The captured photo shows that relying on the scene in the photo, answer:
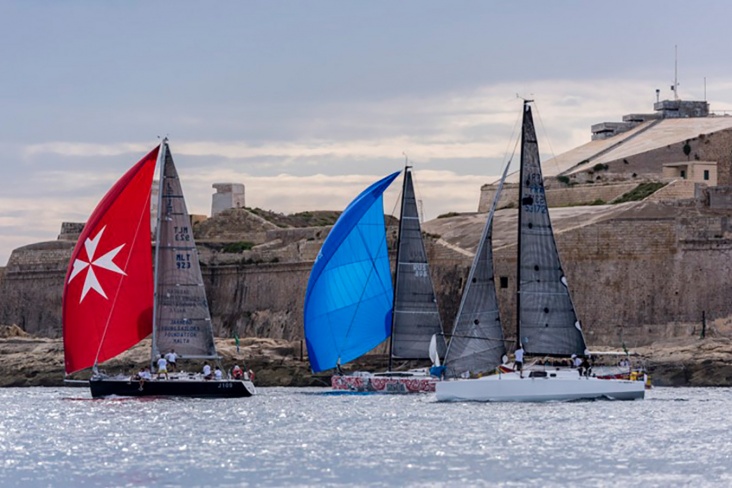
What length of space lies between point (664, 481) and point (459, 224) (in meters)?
44.2

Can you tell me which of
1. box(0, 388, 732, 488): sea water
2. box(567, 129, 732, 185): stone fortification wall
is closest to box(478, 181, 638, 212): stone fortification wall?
box(567, 129, 732, 185): stone fortification wall

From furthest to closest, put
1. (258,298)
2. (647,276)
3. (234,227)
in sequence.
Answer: (234,227) → (258,298) → (647,276)

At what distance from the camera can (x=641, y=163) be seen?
8112cm

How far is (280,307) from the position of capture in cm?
7531

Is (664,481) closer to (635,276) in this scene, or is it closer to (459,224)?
(635,276)

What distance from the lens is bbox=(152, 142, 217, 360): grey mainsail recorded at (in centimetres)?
4797

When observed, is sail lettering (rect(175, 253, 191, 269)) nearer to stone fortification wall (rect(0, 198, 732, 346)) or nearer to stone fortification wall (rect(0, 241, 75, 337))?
stone fortification wall (rect(0, 198, 732, 346))

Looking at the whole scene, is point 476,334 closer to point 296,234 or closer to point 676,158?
point 296,234

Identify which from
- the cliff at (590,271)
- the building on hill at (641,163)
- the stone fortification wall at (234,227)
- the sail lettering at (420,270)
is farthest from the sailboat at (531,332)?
the stone fortification wall at (234,227)

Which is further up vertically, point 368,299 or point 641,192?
point 641,192

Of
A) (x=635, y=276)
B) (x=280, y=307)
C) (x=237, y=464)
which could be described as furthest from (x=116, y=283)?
(x=280, y=307)

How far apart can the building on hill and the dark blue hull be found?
25015mm

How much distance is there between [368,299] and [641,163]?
3051 cm

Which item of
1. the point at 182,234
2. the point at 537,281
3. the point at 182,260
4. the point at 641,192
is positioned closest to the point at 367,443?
the point at 537,281
